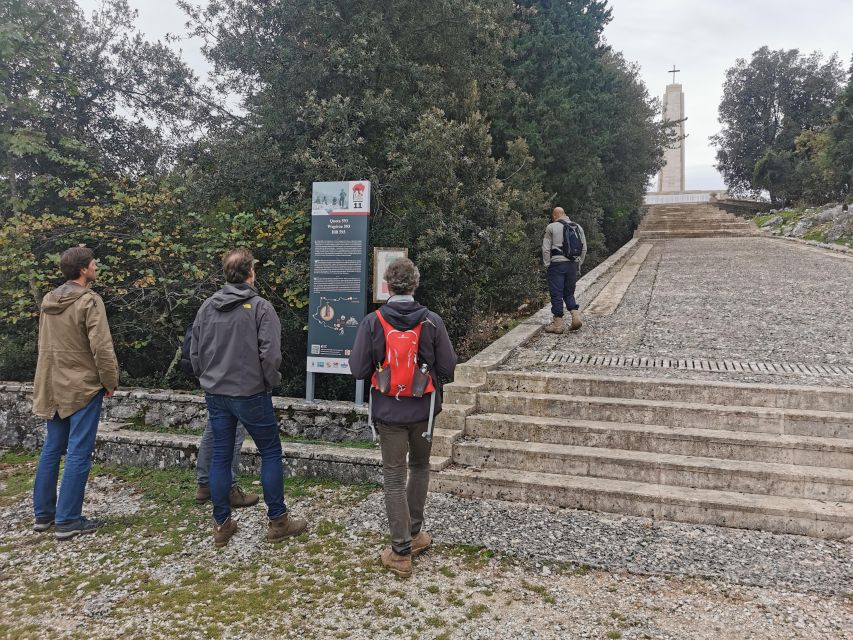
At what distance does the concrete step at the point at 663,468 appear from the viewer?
4004 mm

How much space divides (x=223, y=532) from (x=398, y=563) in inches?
49.0

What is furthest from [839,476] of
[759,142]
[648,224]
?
[759,142]

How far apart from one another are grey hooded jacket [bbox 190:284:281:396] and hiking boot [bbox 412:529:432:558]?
1.32 meters

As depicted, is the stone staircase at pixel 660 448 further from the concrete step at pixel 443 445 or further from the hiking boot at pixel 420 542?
the hiking boot at pixel 420 542

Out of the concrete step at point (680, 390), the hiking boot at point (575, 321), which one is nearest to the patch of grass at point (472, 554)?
the concrete step at point (680, 390)

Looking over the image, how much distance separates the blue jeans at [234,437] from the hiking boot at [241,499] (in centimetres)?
54

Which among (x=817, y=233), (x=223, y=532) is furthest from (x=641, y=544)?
(x=817, y=233)

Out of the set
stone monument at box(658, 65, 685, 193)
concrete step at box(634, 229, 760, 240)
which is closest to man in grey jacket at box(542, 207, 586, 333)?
concrete step at box(634, 229, 760, 240)

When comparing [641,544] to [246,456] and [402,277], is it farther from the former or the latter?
[246,456]

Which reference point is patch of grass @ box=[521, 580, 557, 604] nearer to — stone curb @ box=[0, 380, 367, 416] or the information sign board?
stone curb @ box=[0, 380, 367, 416]

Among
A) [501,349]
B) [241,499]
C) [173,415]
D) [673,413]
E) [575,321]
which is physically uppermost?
[575,321]

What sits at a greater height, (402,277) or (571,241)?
(571,241)

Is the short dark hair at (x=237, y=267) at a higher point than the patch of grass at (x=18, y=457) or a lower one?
higher

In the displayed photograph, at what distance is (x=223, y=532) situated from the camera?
3.74m
